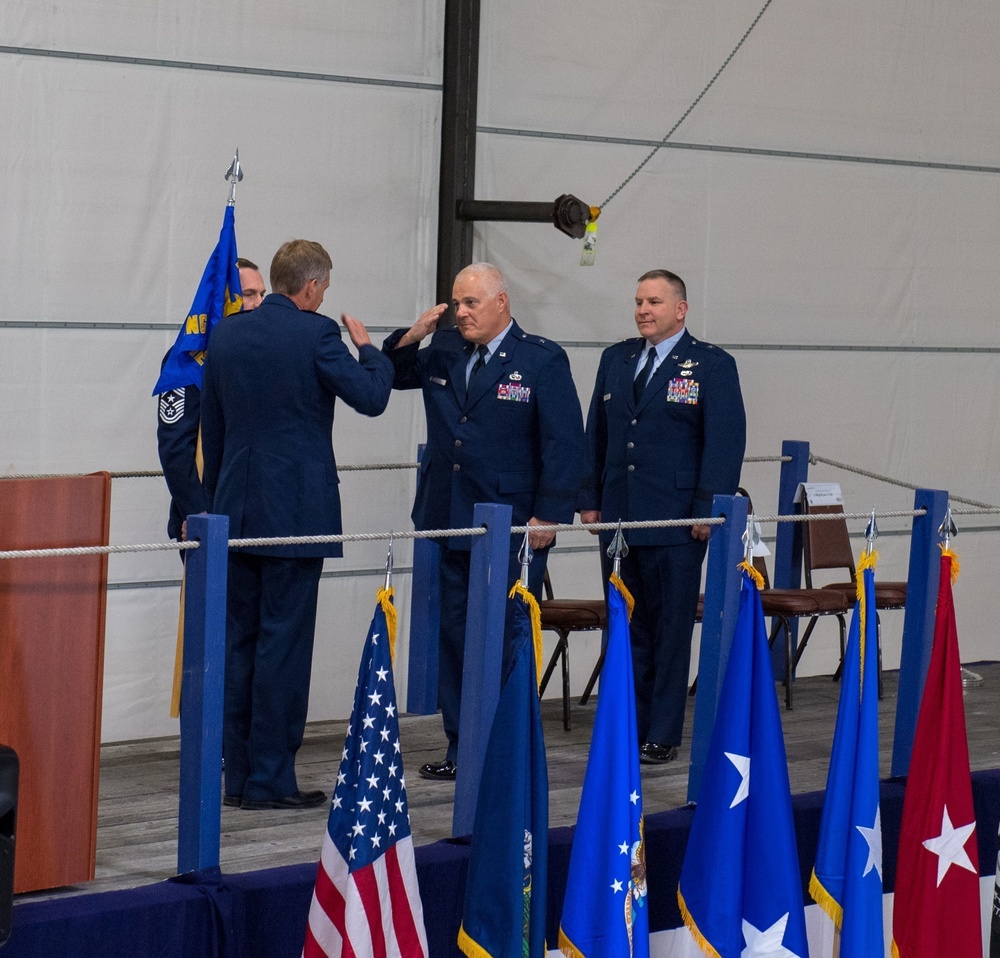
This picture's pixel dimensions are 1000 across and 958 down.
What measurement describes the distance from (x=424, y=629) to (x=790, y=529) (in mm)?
1510

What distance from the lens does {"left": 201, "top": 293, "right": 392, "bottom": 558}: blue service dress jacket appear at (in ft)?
12.5

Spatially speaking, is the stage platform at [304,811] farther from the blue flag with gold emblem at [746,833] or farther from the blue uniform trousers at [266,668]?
the blue flag with gold emblem at [746,833]

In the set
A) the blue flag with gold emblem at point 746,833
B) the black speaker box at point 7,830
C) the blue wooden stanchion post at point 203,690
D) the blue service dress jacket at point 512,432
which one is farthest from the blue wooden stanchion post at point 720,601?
the black speaker box at point 7,830

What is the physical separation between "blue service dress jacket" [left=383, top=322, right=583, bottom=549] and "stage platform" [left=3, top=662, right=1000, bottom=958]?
2.39ft

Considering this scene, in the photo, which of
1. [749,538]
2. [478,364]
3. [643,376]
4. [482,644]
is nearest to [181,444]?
[478,364]

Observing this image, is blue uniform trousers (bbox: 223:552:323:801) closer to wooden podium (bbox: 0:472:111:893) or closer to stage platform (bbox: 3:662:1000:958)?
stage platform (bbox: 3:662:1000:958)

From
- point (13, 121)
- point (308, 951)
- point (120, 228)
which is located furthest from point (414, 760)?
point (13, 121)

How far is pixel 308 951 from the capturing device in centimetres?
311

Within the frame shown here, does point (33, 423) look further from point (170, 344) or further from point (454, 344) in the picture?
point (454, 344)

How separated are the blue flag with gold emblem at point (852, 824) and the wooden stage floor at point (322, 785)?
44 centimetres

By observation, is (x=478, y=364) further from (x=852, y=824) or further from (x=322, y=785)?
(x=852, y=824)

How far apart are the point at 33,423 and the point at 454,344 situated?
1.53 meters

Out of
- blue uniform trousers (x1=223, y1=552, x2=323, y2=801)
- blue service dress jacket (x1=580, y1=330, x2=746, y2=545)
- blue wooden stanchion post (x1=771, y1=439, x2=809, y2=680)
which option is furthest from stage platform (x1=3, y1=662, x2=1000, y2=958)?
blue service dress jacket (x1=580, y1=330, x2=746, y2=545)

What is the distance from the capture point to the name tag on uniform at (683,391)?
4516 mm
